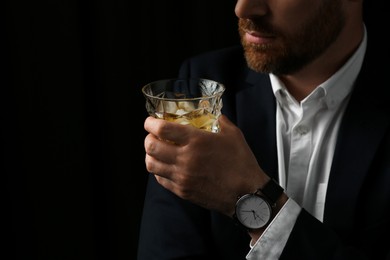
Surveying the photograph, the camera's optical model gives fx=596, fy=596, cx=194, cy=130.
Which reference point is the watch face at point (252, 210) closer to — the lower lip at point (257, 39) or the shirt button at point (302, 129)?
the shirt button at point (302, 129)

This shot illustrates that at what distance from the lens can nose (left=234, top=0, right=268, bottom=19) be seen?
5.13ft

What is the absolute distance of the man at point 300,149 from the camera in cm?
150

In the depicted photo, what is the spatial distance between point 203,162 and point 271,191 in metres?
0.23

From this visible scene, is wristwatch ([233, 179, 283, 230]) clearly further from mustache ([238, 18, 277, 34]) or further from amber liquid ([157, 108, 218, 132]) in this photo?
mustache ([238, 18, 277, 34])

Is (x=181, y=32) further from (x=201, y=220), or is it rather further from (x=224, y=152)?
(x=224, y=152)

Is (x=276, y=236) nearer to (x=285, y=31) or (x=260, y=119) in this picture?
(x=260, y=119)

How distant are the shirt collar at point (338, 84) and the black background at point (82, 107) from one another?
577mm

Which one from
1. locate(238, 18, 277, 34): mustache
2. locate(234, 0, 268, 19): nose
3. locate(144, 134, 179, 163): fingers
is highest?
locate(234, 0, 268, 19): nose

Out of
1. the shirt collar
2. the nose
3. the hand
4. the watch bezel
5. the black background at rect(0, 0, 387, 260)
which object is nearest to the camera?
the hand

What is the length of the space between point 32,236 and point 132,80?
26.5 inches

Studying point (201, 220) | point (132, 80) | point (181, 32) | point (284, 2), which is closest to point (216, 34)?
point (181, 32)

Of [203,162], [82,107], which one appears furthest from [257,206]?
[82,107]

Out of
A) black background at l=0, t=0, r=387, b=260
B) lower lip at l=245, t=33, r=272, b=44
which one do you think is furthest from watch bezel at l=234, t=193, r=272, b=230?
black background at l=0, t=0, r=387, b=260

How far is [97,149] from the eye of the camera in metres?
2.20
